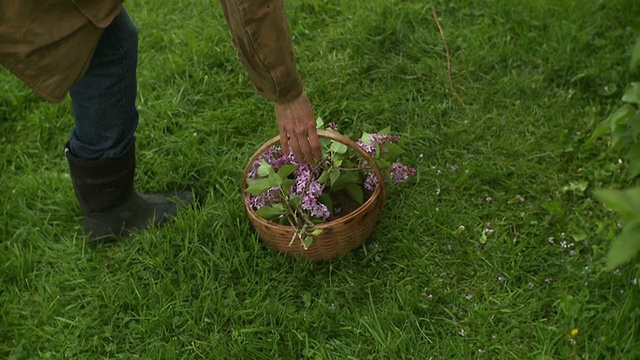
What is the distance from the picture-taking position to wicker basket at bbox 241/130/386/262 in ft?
8.27

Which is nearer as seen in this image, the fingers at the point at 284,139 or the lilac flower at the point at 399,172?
the fingers at the point at 284,139

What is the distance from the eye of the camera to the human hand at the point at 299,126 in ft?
7.32

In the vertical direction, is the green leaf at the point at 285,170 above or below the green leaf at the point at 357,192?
above

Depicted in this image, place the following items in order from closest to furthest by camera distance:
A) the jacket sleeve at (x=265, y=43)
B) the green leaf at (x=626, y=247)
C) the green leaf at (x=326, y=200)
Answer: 1. the green leaf at (x=626, y=247)
2. the jacket sleeve at (x=265, y=43)
3. the green leaf at (x=326, y=200)

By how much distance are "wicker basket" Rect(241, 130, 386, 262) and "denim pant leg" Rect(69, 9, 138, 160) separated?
1.38 ft

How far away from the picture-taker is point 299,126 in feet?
7.44

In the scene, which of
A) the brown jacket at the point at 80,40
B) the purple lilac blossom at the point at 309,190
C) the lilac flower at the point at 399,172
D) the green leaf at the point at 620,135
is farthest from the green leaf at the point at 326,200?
the green leaf at the point at 620,135

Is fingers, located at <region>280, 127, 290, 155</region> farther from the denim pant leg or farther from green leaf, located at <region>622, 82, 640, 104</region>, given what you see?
green leaf, located at <region>622, 82, 640, 104</region>

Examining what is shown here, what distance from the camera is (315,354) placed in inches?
95.3

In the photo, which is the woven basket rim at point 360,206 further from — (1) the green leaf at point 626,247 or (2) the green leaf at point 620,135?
(1) the green leaf at point 626,247

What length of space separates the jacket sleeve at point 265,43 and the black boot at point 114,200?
0.77 meters

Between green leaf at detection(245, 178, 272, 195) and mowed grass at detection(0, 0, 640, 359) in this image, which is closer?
mowed grass at detection(0, 0, 640, 359)

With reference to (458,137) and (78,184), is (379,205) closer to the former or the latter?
(458,137)

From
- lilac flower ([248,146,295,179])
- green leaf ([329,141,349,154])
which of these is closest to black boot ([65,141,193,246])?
lilac flower ([248,146,295,179])
